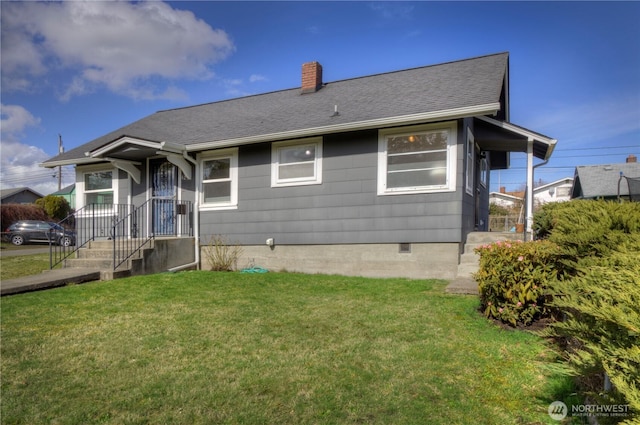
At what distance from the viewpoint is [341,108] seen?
29.7ft

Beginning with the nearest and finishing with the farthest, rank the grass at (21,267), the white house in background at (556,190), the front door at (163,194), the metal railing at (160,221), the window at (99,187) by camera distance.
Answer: the grass at (21,267)
the metal railing at (160,221)
the front door at (163,194)
the window at (99,187)
the white house in background at (556,190)

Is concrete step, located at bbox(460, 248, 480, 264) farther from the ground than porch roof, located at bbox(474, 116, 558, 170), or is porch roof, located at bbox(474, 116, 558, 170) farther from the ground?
porch roof, located at bbox(474, 116, 558, 170)

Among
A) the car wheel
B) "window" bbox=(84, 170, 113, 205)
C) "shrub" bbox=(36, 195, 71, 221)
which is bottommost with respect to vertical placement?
the car wheel

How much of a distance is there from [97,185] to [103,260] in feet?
14.8

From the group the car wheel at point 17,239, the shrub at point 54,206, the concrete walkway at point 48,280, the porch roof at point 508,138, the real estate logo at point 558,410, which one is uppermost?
the porch roof at point 508,138

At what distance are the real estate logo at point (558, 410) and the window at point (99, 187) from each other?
12.0 meters

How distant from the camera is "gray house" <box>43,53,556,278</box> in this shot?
25.0 ft

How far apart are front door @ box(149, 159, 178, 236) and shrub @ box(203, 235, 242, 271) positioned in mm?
1379

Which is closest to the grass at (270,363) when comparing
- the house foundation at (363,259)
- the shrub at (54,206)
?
the house foundation at (363,259)

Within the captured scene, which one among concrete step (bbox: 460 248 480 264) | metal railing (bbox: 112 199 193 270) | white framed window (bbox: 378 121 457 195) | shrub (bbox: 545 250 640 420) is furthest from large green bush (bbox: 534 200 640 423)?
metal railing (bbox: 112 199 193 270)

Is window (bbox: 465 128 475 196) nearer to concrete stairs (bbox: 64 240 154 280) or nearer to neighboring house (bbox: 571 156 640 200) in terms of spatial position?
concrete stairs (bbox: 64 240 154 280)

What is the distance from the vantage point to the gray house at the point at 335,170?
25.0 ft

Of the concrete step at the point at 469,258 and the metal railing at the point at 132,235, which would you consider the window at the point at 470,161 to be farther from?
the metal railing at the point at 132,235

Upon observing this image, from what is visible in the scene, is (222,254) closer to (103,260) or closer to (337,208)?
(103,260)
